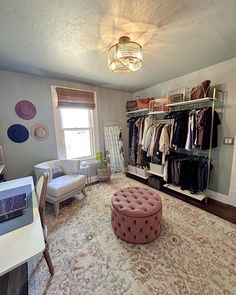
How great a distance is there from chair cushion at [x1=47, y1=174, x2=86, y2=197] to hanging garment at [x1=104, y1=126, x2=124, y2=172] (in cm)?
127

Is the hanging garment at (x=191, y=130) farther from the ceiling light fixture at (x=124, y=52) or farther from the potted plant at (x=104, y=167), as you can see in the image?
the potted plant at (x=104, y=167)

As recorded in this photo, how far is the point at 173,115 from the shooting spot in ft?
9.14

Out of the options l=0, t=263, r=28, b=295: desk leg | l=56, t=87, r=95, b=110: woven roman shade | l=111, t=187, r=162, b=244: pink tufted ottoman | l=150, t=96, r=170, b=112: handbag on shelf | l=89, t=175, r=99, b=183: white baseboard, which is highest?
l=56, t=87, r=95, b=110: woven roman shade

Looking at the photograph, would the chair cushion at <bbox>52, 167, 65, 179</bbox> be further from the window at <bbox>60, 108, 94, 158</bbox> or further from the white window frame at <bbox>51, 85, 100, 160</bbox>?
the window at <bbox>60, 108, 94, 158</bbox>

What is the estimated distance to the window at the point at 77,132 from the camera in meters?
3.12

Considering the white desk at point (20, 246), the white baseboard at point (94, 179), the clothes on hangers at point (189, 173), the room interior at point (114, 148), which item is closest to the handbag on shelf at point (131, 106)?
the room interior at point (114, 148)

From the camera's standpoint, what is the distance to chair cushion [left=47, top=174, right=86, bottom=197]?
218cm

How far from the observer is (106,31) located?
1450 mm

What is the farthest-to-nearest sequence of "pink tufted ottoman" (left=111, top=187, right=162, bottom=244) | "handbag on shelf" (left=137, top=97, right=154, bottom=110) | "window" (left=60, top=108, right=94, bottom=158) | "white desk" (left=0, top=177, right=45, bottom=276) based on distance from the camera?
"handbag on shelf" (left=137, top=97, right=154, bottom=110)
"window" (left=60, top=108, right=94, bottom=158)
"pink tufted ottoman" (left=111, top=187, right=162, bottom=244)
"white desk" (left=0, top=177, right=45, bottom=276)

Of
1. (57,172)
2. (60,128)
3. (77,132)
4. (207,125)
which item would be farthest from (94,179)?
(207,125)

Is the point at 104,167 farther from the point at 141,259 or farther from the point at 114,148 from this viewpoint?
the point at 141,259

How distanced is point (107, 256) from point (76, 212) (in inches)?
38.2

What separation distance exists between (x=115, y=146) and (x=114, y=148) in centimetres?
6

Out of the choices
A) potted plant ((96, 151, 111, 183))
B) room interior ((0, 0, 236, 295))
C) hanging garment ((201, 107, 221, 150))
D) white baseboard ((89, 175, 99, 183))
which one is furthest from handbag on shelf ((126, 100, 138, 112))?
white baseboard ((89, 175, 99, 183))
